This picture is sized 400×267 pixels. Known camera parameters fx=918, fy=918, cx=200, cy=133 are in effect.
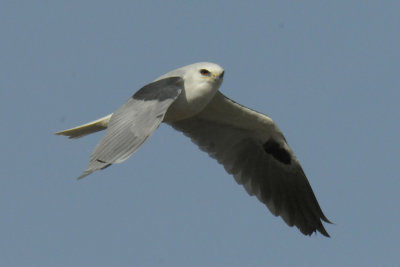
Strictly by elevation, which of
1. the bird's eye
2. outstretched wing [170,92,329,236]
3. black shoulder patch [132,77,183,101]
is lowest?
outstretched wing [170,92,329,236]

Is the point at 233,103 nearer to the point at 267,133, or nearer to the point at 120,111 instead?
the point at 267,133

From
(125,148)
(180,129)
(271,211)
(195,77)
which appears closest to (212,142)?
(180,129)

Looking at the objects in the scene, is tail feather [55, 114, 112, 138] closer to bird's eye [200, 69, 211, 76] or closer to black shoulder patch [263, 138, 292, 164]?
bird's eye [200, 69, 211, 76]

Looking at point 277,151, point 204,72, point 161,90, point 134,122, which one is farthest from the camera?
point 277,151

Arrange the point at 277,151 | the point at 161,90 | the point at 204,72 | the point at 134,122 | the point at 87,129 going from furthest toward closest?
the point at 277,151 < the point at 87,129 < the point at 204,72 < the point at 161,90 < the point at 134,122

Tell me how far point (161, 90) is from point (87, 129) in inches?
64.2

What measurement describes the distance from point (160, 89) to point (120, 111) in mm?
524

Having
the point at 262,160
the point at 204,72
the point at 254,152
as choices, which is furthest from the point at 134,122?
the point at 262,160

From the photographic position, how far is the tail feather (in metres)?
11.5

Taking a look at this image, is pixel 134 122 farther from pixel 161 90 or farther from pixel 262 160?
pixel 262 160

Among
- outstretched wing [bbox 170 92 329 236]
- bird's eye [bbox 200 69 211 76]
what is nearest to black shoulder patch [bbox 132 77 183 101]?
bird's eye [bbox 200 69 211 76]

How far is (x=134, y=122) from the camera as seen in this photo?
995cm

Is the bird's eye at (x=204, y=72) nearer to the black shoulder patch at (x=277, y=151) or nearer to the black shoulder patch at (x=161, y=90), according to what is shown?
the black shoulder patch at (x=161, y=90)

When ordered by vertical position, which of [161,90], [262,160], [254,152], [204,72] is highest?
[204,72]
